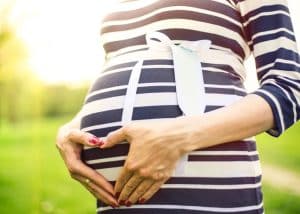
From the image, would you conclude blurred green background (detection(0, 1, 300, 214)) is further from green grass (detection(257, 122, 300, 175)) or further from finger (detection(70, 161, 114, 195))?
finger (detection(70, 161, 114, 195))

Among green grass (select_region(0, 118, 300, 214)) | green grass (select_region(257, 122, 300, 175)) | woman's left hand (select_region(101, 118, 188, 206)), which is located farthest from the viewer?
green grass (select_region(257, 122, 300, 175))

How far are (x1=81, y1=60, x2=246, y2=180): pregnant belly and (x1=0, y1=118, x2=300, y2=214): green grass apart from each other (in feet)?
8.02

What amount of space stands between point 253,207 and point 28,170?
132 inches

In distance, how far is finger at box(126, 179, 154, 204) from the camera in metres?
0.75

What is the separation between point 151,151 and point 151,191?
66 mm

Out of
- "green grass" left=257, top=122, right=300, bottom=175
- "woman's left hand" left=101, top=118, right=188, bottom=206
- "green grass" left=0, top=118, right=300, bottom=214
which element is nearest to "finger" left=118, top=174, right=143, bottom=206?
"woman's left hand" left=101, top=118, right=188, bottom=206

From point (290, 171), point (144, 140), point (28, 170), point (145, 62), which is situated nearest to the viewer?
point (144, 140)

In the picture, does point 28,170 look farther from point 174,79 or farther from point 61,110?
point 174,79

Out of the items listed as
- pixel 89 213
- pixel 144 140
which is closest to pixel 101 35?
pixel 144 140

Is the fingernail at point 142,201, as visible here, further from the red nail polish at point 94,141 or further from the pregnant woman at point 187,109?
the red nail polish at point 94,141

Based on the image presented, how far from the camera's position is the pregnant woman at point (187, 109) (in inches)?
28.9

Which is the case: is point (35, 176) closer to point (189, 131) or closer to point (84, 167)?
point (84, 167)

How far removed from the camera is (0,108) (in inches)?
163

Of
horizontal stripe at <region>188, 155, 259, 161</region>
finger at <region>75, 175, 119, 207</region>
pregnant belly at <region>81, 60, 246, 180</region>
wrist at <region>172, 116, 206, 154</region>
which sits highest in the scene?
pregnant belly at <region>81, 60, 246, 180</region>
